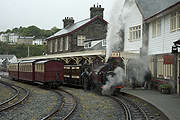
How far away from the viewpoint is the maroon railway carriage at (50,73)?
19500 mm

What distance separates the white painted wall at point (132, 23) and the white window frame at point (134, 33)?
255 mm

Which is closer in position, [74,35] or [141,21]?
[141,21]

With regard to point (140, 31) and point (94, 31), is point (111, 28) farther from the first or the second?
point (94, 31)

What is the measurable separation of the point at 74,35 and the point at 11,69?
31.4 ft

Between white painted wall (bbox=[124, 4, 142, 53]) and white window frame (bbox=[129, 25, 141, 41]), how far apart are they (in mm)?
255

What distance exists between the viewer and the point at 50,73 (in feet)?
64.5

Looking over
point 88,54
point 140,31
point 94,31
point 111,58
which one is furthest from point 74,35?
point 111,58

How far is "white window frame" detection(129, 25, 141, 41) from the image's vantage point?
20406 millimetres

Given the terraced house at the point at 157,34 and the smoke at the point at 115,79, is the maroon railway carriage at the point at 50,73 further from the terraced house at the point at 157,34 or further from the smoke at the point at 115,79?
the terraced house at the point at 157,34

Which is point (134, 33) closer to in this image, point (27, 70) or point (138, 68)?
point (138, 68)

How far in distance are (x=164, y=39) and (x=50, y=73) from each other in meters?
8.70

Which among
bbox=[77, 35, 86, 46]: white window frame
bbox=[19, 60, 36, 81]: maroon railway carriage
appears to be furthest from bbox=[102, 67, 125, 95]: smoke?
bbox=[77, 35, 86, 46]: white window frame

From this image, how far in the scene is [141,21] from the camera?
65.3ft

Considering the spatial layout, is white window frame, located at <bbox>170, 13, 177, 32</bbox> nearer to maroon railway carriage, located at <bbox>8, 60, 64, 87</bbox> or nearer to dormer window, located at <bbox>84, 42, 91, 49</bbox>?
maroon railway carriage, located at <bbox>8, 60, 64, 87</bbox>
